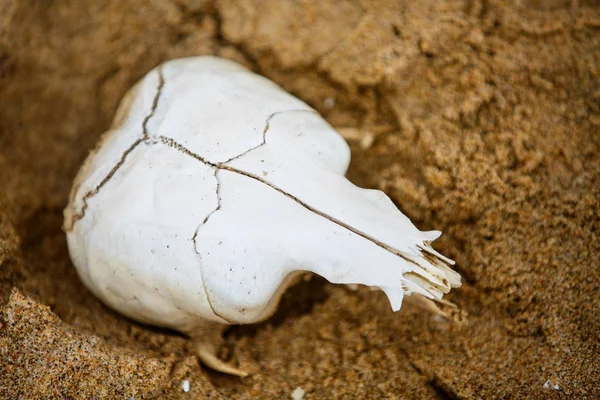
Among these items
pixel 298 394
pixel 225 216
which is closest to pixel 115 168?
pixel 225 216

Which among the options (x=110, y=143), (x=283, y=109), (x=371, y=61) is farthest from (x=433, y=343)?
(x=110, y=143)

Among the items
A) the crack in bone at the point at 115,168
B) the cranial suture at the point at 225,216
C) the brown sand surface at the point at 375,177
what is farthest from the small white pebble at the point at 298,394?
the crack in bone at the point at 115,168

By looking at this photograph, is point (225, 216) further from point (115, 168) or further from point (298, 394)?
point (298, 394)

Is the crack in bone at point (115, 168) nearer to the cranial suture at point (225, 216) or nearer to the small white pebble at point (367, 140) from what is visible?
the cranial suture at point (225, 216)

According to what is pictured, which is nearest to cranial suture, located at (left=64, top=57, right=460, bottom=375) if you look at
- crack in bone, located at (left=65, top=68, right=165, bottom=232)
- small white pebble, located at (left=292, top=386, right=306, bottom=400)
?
crack in bone, located at (left=65, top=68, right=165, bottom=232)

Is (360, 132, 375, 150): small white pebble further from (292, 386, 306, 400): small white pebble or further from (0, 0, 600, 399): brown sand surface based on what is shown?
(292, 386, 306, 400): small white pebble
